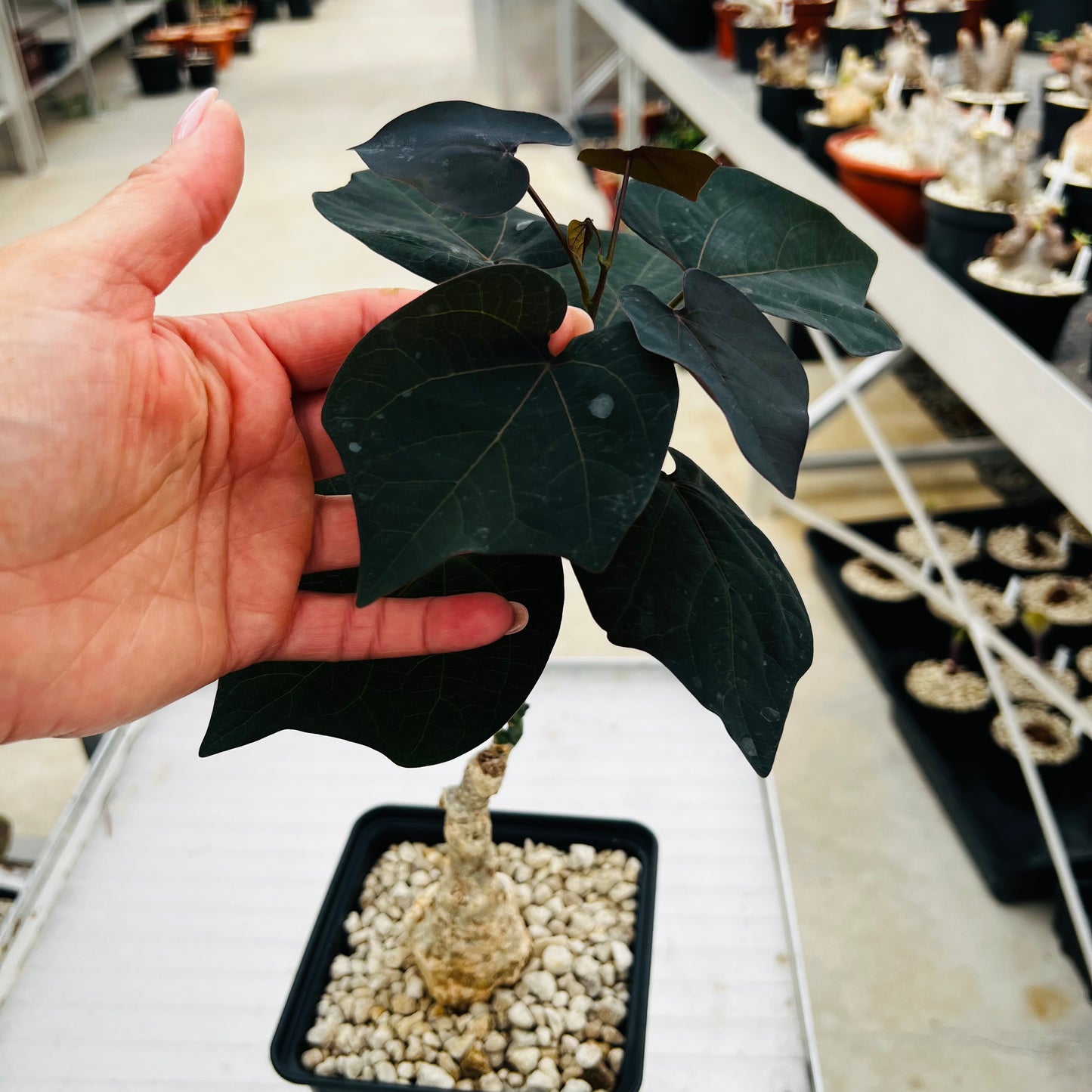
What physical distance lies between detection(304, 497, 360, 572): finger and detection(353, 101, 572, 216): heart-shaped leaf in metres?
0.28

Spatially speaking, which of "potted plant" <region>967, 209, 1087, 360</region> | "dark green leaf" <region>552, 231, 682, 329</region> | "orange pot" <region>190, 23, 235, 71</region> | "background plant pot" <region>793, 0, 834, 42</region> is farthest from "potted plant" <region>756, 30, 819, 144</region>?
"orange pot" <region>190, 23, 235, 71</region>

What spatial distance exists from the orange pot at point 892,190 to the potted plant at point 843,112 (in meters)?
0.22

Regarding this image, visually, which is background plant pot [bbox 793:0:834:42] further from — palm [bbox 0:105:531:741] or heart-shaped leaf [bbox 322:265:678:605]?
heart-shaped leaf [bbox 322:265:678:605]

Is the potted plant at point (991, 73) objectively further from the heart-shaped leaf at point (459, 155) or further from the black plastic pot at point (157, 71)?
the black plastic pot at point (157, 71)

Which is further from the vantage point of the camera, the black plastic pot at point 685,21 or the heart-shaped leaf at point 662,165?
the black plastic pot at point 685,21

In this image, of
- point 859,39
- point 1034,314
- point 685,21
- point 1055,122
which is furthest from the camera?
point 685,21

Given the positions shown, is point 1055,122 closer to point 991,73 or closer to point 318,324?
point 991,73

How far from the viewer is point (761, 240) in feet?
2.17

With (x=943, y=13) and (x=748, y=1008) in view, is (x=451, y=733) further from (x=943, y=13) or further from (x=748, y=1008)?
(x=943, y=13)

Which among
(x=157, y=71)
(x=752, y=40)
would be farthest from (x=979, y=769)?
(x=157, y=71)

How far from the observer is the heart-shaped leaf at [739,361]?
49cm

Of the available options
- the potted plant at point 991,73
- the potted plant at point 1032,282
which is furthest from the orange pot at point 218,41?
the potted plant at point 1032,282

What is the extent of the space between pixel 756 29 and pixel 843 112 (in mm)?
675

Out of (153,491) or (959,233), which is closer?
(153,491)
